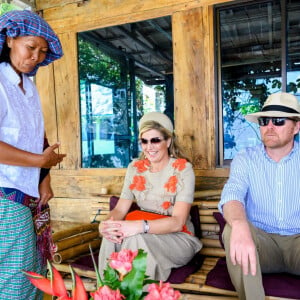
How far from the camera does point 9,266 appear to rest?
1.52 meters

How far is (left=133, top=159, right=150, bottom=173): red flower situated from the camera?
2.53m

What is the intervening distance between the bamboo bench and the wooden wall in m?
0.24

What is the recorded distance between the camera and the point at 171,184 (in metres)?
2.33

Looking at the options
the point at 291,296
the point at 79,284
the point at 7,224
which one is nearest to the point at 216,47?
the point at 291,296

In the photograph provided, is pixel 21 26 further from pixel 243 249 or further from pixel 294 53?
pixel 294 53

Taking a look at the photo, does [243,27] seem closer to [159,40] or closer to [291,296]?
[159,40]

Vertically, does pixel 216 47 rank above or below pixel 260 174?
above

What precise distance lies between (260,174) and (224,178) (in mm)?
864

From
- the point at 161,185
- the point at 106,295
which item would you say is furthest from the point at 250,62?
the point at 106,295

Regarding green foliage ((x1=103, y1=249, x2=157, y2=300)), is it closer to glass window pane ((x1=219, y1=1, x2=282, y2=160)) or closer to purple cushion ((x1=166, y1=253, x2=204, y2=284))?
purple cushion ((x1=166, y1=253, x2=204, y2=284))

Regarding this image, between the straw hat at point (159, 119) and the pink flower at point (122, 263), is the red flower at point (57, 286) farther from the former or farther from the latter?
the straw hat at point (159, 119)

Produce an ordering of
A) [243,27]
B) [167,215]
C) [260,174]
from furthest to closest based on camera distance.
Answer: [243,27] < [167,215] < [260,174]

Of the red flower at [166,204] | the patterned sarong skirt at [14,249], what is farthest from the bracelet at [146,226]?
the patterned sarong skirt at [14,249]

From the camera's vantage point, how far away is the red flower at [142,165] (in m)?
2.53
